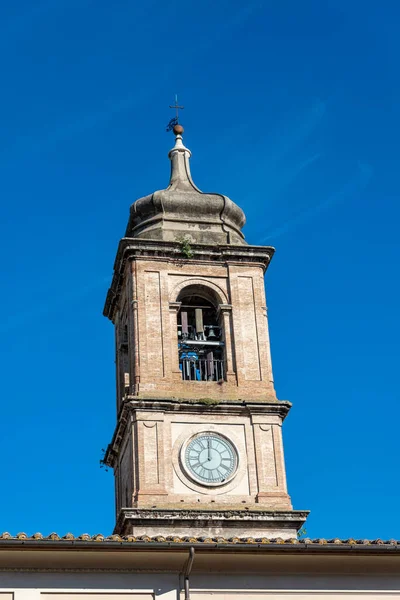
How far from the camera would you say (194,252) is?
105ft

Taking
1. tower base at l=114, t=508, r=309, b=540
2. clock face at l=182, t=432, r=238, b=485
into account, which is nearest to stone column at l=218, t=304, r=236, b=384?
clock face at l=182, t=432, r=238, b=485

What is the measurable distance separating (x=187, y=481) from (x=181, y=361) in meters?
3.73

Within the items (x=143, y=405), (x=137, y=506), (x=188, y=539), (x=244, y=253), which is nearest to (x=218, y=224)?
(x=244, y=253)

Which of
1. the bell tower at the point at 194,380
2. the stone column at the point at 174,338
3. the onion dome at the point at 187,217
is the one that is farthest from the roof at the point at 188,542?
the onion dome at the point at 187,217

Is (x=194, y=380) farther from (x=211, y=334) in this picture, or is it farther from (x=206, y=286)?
(x=206, y=286)

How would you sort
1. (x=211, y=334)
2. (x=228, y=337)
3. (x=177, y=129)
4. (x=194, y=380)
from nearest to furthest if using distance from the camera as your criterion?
(x=194, y=380) → (x=228, y=337) → (x=211, y=334) → (x=177, y=129)

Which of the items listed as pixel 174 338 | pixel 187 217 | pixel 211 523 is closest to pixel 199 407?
pixel 174 338

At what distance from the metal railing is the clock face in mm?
1987

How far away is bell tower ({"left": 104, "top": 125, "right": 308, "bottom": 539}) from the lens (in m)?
28.0

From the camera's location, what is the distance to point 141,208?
3350 centimetres

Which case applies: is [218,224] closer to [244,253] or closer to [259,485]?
[244,253]

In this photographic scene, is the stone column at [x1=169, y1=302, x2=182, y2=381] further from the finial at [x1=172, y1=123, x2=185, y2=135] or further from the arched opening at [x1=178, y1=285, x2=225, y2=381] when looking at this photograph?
the finial at [x1=172, y1=123, x2=185, y2=135]

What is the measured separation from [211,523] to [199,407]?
124 inches

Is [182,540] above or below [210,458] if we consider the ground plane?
below
